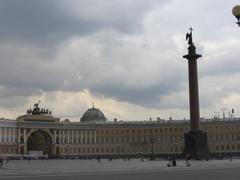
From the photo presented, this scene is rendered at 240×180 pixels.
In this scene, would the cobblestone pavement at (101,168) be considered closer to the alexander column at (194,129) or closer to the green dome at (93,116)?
the alexander column at (194,129)

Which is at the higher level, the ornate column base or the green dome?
the green dome

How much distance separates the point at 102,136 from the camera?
570 feet

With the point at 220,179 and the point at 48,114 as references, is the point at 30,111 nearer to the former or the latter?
the point at 48,114

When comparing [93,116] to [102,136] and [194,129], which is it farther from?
[194,129]

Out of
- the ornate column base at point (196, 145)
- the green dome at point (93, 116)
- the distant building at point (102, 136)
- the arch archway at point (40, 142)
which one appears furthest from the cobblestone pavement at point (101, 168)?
the green dome at point (93, 116)

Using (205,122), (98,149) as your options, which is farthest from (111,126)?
(205,122)

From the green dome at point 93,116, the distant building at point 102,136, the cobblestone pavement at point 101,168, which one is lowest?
the cobblestone pavement at point 101,168

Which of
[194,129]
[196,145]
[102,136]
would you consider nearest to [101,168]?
[196,145]

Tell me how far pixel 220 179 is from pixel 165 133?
140 metres

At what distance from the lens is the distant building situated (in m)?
160

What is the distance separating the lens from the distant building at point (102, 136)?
160 metres

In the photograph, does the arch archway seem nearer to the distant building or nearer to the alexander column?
the distant building

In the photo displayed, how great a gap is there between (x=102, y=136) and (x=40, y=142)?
2036cm

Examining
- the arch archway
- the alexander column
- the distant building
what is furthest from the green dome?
the alexander column
